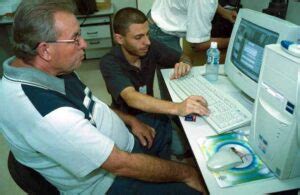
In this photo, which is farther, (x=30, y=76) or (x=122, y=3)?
(x=122, y=3)

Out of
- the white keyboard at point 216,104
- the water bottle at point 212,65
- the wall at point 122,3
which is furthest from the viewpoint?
the wall at point 122,3

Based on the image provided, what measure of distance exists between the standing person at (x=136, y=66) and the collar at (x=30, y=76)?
18.9 inches

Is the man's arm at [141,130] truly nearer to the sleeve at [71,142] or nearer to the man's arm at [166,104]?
the man's arm at [166,104]

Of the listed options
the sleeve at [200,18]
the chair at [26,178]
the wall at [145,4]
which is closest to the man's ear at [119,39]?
the sleeve at [200,18]

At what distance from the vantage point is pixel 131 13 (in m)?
1.48

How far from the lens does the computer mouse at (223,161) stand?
838 mm

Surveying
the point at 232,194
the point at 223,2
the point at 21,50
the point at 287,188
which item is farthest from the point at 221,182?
the point at 223,2

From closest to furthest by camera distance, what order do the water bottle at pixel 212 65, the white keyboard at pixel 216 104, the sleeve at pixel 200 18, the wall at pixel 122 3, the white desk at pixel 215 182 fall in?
1. the white desk at pixel 215 182
2. the white keyboard at pixel 216 104
3. the water bottle at pixel 212 65
4. the sleeve at pixel 200 18
5. the wall at pixel 122 3

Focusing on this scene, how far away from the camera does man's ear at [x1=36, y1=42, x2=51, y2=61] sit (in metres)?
0.88

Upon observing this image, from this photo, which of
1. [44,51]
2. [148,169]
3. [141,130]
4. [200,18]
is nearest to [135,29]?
[200,18]

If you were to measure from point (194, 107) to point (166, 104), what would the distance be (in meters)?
0.15

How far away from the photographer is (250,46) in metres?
1.13

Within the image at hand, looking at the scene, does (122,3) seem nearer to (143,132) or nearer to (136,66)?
(136,66)

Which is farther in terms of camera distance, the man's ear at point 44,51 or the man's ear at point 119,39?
the man's ear at point 119,39
